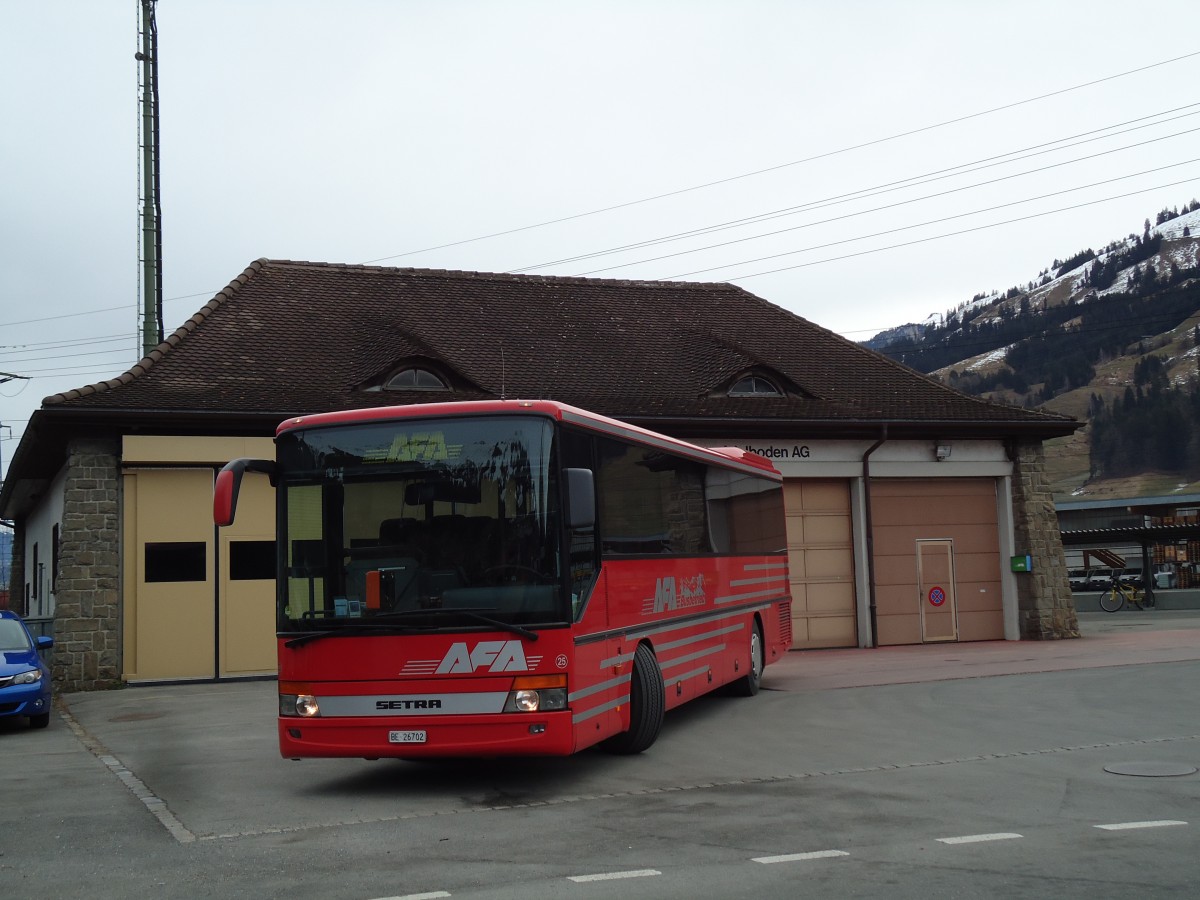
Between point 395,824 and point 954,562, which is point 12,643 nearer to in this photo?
point 395,824

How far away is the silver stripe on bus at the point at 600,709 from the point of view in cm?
966

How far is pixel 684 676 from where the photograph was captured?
12.9 metres

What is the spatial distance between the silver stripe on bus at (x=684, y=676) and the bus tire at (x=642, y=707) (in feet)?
0.84

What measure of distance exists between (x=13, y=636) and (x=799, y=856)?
489 inches

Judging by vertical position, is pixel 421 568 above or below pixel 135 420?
below

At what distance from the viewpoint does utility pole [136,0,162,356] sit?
26.5 metres

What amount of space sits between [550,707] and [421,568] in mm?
1390

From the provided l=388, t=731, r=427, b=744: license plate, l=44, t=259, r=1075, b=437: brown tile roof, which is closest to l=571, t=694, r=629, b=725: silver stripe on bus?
l=388, t=731, r=427, b=744: license plate

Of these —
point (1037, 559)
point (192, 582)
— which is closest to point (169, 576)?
point (192, 582)

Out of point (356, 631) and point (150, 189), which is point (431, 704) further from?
point (150, 189)

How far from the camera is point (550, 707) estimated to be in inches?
373

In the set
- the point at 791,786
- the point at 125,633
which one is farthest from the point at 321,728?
the point at 125,633

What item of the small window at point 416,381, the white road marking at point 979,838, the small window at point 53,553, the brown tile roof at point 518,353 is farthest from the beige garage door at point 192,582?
the white road marking at point 979,838

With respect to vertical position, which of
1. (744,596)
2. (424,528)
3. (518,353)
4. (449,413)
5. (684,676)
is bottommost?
(684,676)
